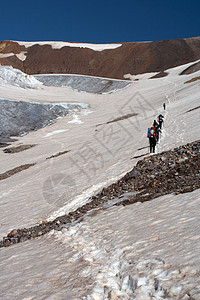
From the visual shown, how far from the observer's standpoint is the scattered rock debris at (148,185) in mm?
8688

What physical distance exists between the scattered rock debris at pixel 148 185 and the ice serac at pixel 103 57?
3671 inches

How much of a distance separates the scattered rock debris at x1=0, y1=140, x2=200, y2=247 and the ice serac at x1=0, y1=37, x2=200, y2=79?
93.2 meters

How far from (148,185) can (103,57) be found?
108m

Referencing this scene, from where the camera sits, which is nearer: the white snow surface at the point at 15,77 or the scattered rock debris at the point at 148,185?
the scattered rock debris at the point at 148,185

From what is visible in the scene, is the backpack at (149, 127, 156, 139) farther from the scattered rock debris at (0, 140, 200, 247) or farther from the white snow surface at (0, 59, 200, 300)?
the white snow surface at (0, 59, 200, 300)

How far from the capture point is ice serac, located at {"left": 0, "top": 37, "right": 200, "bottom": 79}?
105 m

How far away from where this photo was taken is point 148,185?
10188mm

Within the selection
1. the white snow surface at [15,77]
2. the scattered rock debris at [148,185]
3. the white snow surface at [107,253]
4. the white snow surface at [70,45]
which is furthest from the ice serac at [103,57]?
the white snow surface at [107,253]

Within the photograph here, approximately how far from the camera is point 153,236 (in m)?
5.88

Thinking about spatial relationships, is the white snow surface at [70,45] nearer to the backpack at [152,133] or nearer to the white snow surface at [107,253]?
the backpack at [152,133]

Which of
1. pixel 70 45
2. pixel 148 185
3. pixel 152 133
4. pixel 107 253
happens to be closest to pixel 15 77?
pixel 70 45

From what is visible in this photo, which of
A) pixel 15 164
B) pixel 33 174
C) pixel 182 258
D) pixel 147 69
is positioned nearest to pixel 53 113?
pixel 15 164

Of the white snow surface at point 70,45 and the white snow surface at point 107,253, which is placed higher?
the white snow surface at point 70,45

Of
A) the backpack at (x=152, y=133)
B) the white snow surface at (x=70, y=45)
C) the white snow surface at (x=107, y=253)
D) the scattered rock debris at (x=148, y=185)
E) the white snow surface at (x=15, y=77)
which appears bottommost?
the white snow surface at (x=107, y=253)
